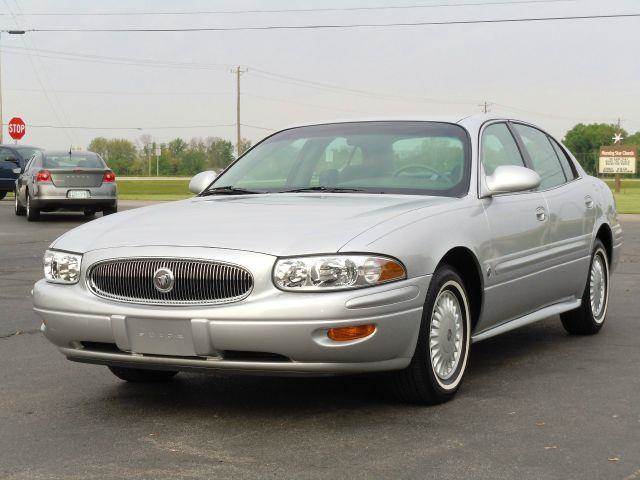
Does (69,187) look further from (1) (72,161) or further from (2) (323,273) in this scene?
(2) (323,273)

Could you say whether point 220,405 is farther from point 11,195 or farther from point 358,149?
point 11,195

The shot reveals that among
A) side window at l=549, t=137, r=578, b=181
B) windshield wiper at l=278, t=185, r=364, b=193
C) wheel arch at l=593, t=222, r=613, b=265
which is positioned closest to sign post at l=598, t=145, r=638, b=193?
wheel arch at l=593, t=222, r=613, b=265

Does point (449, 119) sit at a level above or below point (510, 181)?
above

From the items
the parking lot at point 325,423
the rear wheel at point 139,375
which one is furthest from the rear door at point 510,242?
the rear wheel at point 139,375

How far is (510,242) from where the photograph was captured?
6078 mm

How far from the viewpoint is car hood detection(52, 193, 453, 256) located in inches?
189

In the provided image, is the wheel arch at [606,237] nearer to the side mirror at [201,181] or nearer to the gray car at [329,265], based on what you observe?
the gray car at [329,265]

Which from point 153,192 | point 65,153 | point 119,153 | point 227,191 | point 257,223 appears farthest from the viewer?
point 119,153

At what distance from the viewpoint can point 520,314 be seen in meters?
6.38

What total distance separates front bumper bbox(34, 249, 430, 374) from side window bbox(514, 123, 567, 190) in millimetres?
2321

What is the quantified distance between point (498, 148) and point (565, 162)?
123cm

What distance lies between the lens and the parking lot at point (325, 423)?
424cm

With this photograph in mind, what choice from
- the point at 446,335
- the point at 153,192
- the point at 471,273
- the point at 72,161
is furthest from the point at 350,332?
the point at 153,192

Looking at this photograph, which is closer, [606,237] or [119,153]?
[606,237]
